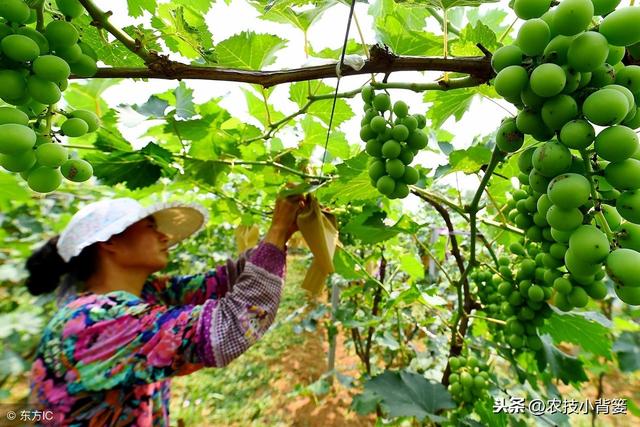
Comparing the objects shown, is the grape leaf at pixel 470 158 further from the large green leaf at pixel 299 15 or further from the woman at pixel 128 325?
the woman at pixel 128 325

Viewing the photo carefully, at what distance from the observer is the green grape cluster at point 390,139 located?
0.81 meters

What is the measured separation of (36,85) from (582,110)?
2.34ft

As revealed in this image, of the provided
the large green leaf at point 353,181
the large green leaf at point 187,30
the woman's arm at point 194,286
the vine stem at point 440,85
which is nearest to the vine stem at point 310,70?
the vine stem at point 440,85

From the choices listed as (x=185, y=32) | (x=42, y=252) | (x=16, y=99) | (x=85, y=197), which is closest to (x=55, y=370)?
(x=42, y=252)

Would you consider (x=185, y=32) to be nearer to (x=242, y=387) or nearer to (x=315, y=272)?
(x=315, y=272)

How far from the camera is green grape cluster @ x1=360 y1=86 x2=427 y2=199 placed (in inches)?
32.0

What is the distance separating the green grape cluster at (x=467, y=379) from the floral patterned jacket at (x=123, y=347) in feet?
2.99

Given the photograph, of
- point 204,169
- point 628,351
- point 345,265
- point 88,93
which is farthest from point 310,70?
point 628,351

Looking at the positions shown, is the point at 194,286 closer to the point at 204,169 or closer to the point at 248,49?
the point at 204,169

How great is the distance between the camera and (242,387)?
Result: 4.21 m

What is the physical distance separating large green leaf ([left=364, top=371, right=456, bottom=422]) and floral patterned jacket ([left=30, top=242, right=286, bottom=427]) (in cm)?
59

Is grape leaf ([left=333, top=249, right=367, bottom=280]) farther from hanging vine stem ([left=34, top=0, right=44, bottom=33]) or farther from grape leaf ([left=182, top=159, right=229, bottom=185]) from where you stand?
hanging vine stem ([left=34, top=0, right=44, bottom=33])

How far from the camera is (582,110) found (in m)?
0.43

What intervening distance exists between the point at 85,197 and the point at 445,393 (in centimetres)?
318
